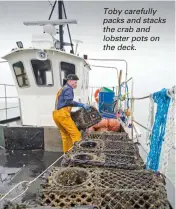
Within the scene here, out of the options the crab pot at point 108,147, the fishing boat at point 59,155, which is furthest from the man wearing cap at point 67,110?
the crab pot at point 108,147

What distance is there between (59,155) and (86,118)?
1.41 m

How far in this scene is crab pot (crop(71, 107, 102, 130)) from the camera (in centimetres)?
438

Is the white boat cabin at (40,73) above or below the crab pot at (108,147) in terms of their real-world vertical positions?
above

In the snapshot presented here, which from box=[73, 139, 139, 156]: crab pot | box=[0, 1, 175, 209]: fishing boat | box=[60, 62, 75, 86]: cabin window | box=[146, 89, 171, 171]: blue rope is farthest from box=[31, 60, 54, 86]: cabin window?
box=[146, 89, 171, 171]: blue rope

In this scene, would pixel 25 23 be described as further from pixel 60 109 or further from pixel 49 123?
pixel 60 109

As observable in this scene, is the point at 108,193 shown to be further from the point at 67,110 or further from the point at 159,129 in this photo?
the point at 67,110

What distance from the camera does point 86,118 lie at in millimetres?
4477

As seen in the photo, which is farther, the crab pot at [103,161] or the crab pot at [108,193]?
the crab pot at [103,161]

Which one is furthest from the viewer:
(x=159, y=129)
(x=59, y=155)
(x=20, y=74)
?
(x=20, y=74)

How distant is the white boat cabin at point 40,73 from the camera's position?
621 cm

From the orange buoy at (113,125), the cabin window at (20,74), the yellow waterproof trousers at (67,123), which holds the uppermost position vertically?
the cabin window at (20,74)

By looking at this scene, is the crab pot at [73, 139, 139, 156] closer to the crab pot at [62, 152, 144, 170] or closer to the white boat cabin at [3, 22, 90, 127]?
the crab pot at [62, 152, 144, 170]

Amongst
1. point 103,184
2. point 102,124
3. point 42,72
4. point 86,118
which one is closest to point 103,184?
point 103,184

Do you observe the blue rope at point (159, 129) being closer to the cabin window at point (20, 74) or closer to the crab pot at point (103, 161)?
the crab pot at point (103, 161)
